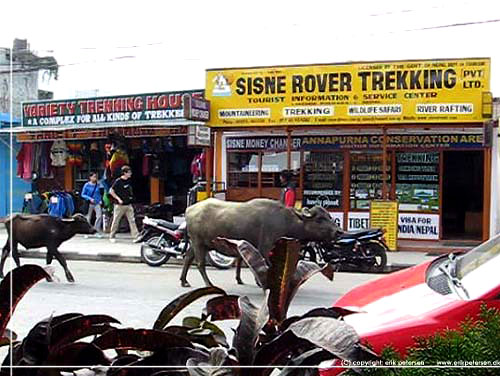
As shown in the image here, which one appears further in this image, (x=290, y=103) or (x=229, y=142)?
(x=229, y=142)

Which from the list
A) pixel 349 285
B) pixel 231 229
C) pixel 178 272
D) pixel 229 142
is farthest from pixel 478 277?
pixel 229 142

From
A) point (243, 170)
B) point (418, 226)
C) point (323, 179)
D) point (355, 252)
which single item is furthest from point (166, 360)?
point (243, 170)

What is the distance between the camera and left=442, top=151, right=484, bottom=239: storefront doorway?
14.3 meters

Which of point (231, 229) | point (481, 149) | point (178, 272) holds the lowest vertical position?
point (178, 272)

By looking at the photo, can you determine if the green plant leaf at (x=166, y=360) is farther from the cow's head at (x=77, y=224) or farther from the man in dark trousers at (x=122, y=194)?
the man in dark trousers at (x=122, y=194)

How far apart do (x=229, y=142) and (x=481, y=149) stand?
525 cm

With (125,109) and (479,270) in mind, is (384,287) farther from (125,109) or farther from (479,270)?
(125,109)

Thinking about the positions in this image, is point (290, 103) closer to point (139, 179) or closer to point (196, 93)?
point (196, 93)

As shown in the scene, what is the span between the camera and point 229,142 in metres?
15.9

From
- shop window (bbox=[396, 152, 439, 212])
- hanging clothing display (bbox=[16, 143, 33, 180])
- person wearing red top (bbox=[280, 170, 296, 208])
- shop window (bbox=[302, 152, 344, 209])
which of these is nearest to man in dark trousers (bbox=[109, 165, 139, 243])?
person wearing red top (bbox=[280, 170, 296, 208])

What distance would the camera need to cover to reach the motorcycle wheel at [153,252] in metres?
11.6

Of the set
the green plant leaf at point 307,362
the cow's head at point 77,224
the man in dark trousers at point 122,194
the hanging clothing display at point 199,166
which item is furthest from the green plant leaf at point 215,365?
the hanging clothing display at point 199,166

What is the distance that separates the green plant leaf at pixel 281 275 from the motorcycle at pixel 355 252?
9.12 meters

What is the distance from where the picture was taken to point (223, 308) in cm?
183
